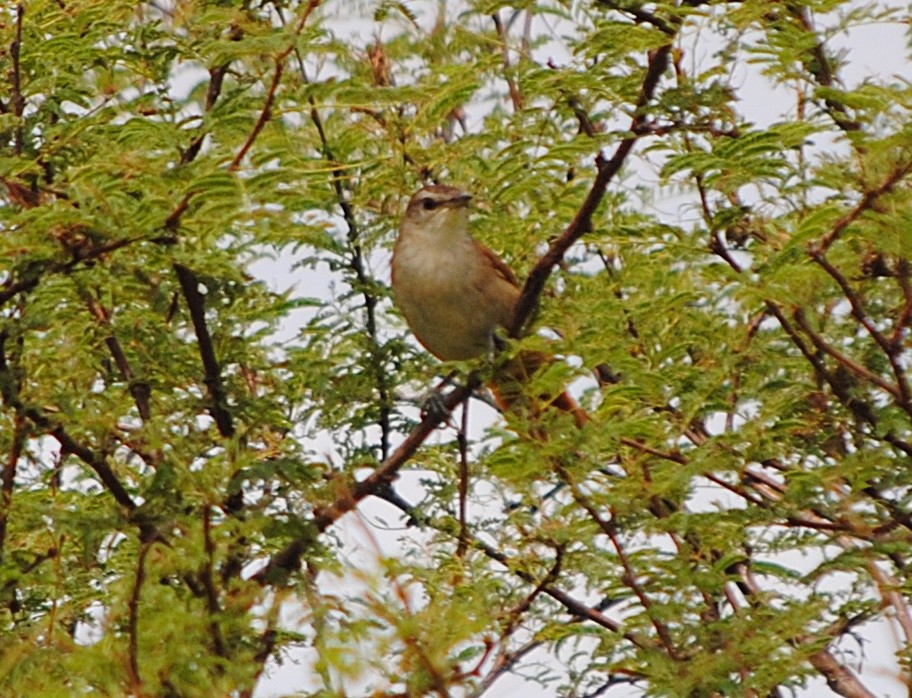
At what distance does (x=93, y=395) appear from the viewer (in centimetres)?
459

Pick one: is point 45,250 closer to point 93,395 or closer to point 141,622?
point 93,395

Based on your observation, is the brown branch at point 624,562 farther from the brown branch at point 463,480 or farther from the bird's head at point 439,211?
the bird's head at point 439,211

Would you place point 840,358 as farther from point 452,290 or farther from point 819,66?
point 452,290

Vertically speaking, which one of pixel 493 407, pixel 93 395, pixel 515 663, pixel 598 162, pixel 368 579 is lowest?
pixel 368 579

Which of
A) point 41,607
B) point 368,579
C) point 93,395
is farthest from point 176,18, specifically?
point 368,579

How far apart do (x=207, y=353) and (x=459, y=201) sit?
1355 millimetres

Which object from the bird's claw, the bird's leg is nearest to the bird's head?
the bird's leg

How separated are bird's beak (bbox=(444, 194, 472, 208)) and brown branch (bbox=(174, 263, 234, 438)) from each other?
113 centimetres

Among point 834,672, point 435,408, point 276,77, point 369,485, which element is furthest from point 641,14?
point 834,672

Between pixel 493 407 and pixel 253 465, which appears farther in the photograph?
pixel 493 407

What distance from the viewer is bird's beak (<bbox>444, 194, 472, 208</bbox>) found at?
555 centimetres

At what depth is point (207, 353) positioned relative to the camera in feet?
14.9

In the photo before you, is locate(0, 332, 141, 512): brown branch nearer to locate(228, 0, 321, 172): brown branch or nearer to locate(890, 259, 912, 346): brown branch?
locate(228, 0, 321, 172): brown branch

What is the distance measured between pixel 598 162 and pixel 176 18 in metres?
1.31
